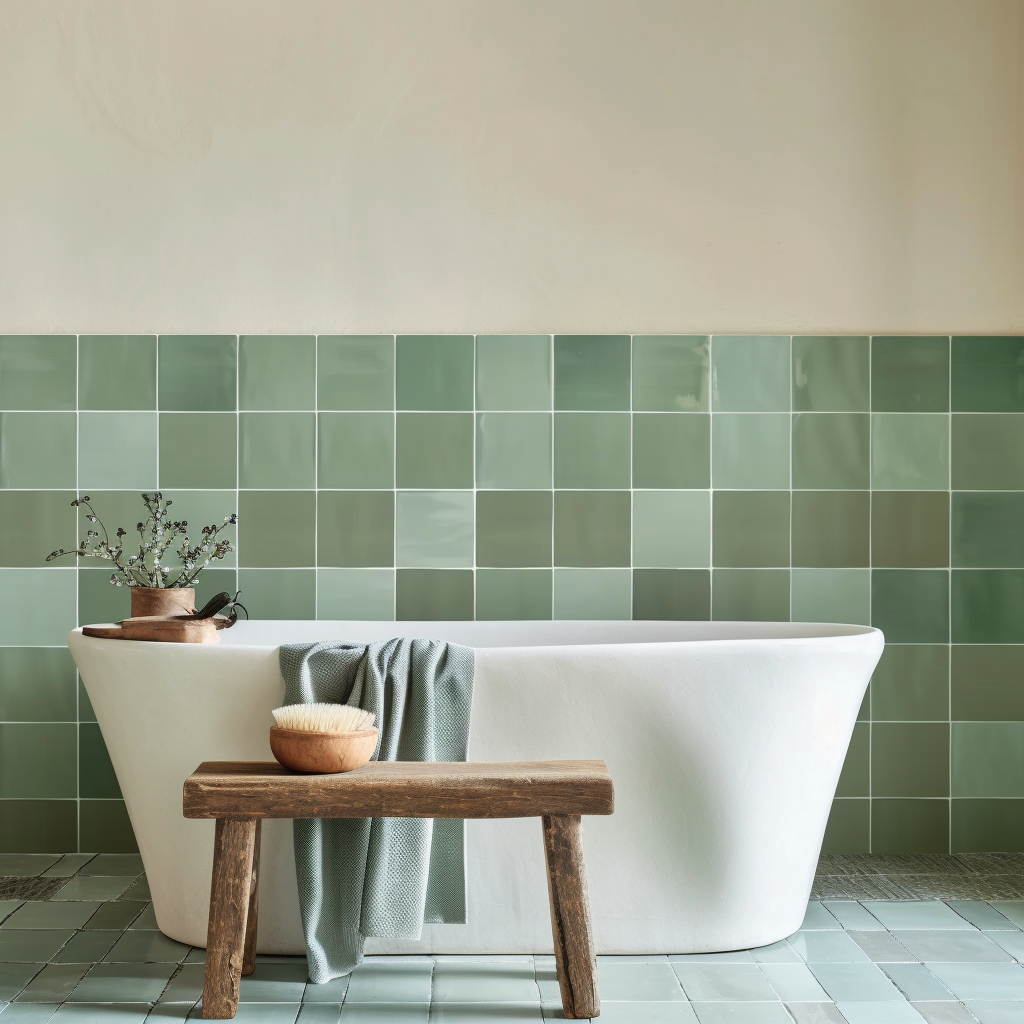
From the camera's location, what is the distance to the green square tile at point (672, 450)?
2770mm

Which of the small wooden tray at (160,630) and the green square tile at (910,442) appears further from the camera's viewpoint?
the green square tile at (910,442)

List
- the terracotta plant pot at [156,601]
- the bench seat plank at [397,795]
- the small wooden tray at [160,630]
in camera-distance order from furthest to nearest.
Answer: the terracotta plant pot at [156,601] → the small wooden tray at [160,630] → the bench seat plank at [397,795]

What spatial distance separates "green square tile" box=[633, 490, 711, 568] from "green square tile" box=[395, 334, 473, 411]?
1.91 feet

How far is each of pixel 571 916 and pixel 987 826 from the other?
161 cm

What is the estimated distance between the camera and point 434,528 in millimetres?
2768

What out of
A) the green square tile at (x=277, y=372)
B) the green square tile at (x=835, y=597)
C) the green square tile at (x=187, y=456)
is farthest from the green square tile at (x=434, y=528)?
the green square tile at (x=835, y=597)

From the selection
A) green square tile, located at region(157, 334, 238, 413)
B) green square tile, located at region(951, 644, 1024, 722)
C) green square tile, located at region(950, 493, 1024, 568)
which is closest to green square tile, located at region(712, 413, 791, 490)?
green square tile, located at region(950, 493, 1024, 568)

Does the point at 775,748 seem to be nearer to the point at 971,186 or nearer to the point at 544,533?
the point at 544,533

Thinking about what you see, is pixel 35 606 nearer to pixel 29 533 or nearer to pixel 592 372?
pixel 29 533

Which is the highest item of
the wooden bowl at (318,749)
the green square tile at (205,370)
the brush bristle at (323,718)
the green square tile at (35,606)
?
the green square tile at (205,370)

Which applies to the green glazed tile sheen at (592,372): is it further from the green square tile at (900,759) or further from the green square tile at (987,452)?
the green square tile at (900,759)

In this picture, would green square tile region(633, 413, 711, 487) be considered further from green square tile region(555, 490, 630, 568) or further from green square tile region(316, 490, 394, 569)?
green square tile region(316, 490, 394, 569)

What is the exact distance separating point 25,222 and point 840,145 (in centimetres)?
230

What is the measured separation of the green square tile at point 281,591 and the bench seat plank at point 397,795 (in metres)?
1.12
